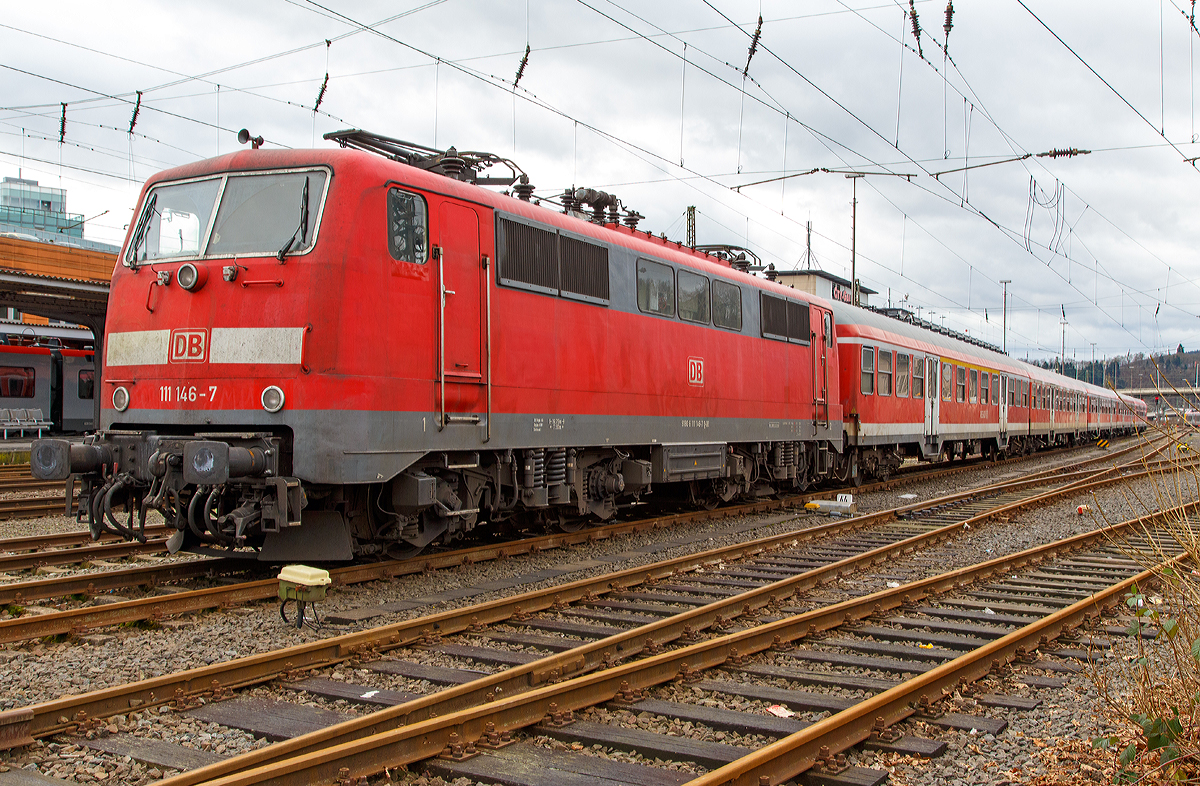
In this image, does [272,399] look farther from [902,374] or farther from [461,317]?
[902,374]

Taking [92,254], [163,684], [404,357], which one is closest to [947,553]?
[404,357]

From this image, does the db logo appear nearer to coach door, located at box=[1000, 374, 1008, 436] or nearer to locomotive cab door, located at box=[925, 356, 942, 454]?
locomotive cab door, located at box=[925, 356, 942, 454]

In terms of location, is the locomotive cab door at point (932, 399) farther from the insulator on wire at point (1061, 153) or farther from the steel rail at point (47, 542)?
the steel rail at point (47, 542)

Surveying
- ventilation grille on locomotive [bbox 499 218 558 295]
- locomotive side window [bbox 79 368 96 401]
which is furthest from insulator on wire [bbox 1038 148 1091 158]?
locomotive side window [bbox 79 368 96 401]

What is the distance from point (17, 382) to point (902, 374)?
2690 cm

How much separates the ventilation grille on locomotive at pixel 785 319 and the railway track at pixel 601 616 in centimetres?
349

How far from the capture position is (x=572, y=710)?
4906 mm

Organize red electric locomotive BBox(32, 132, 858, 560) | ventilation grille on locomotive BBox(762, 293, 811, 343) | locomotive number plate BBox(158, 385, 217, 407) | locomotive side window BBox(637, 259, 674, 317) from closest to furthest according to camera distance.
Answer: red electric locomotive BBox(32, 132, 858, 560) < locomotive number plate BBox(158, 385, 217, 407) < locomotive side window BBox(637, 259, 674, 317) < ventilation grille on locomotive BBox(762, 293, 811, 343)

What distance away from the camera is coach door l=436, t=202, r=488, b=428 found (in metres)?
8.14

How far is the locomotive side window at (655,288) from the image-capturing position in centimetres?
1118

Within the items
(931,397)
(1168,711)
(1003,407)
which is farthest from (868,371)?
(1168,711)

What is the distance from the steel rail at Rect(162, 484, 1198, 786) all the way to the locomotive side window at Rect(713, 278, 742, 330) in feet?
21.2

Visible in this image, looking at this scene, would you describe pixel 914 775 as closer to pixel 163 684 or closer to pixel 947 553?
pixel 163 684

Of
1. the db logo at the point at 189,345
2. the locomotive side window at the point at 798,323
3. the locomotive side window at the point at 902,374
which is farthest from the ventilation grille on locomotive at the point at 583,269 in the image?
the locomotive side window at the point at 902,374
